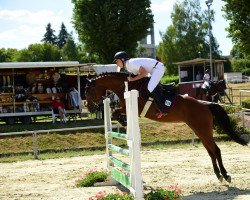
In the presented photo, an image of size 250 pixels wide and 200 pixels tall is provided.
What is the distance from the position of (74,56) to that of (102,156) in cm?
6539

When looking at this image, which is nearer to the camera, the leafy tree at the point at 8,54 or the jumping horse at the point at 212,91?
the jumping horse at the point at 212,91

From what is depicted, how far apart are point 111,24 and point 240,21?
1470cm

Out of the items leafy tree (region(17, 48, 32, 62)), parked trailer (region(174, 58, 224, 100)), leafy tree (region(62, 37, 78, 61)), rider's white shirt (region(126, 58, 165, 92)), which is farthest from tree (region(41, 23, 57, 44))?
rider's white shirt (region(126, 58, 165, 92))

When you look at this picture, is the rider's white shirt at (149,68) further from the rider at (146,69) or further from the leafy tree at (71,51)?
the leafy tree at (71,51)

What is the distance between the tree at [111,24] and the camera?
37.2 metres

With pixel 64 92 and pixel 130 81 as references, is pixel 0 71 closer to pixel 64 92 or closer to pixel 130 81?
pixel 64 92

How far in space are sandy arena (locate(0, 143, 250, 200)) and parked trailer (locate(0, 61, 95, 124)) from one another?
751 cm

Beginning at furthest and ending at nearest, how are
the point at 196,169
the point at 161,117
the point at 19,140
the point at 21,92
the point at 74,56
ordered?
the point at 74,56
the point at 21,92
the point at 19,140
the point at 196,169
the point at 161,117

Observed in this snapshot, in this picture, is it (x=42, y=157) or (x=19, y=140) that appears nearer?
(x=42, y=157)

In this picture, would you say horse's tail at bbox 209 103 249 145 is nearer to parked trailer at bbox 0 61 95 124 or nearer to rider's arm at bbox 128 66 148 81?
rider's arm at bbox 128 66 148 81

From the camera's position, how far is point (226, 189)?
8.38 m

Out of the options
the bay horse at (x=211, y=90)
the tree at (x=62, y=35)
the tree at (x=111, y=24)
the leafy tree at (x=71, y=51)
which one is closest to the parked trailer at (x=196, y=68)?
the tree at (x=111, y=24)

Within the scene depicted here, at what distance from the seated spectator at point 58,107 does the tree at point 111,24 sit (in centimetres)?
1615

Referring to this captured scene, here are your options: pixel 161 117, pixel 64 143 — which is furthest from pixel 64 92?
pixel 161 117
